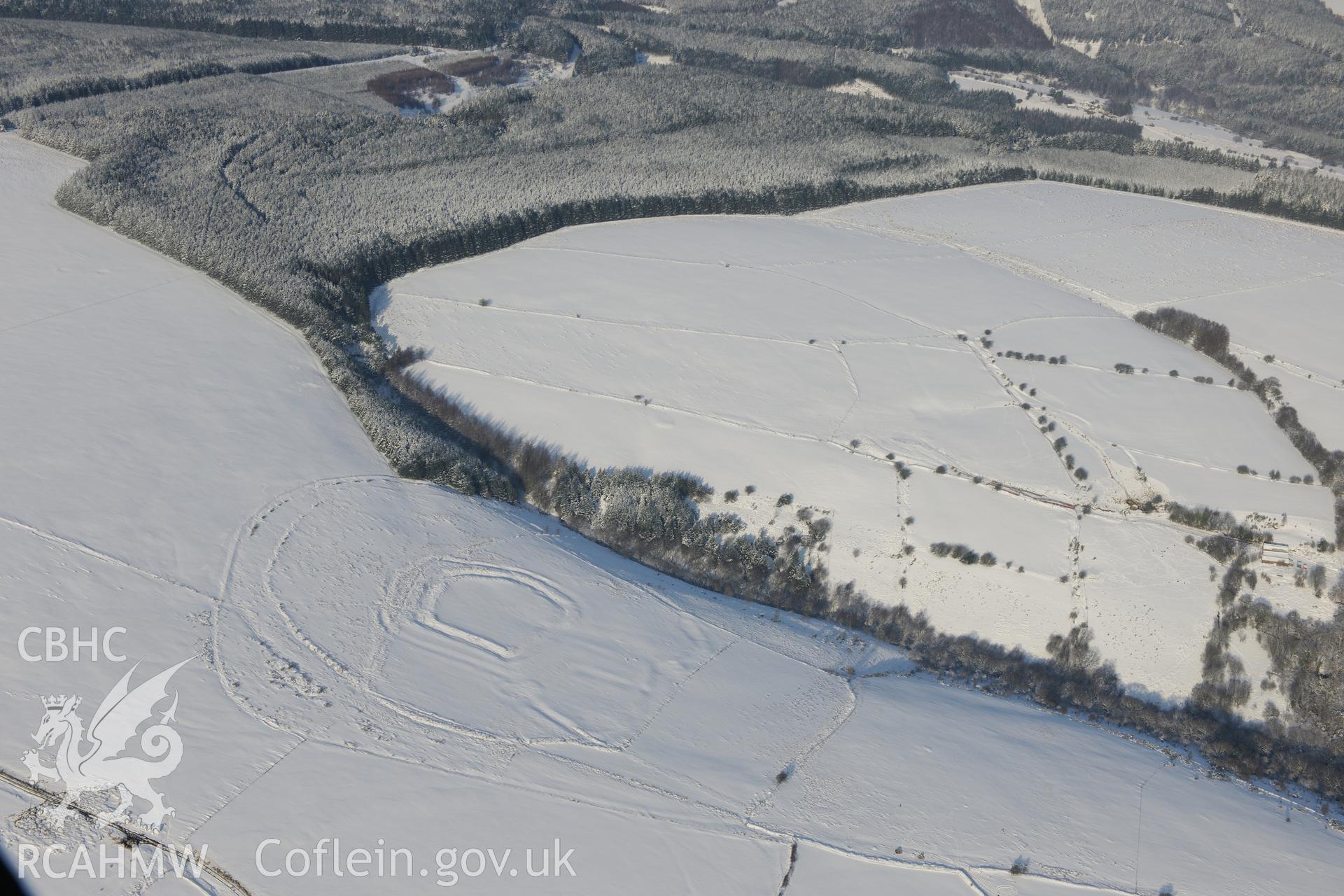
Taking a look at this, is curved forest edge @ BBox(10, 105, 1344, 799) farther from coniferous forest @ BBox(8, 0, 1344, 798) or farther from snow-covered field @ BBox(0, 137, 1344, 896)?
snow-covered field @ BBox(0, 137, 1344, 896)

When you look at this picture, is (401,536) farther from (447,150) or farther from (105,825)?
(447,150)

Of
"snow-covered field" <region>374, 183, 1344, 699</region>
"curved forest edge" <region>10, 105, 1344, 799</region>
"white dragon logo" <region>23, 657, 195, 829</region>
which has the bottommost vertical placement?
"white dragon logo" <region>23, 657, 195, 829</region>

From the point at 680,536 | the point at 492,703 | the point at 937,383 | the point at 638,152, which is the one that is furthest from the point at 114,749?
the point at 638,152

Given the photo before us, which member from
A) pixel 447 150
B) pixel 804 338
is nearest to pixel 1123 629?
pixel 804 338

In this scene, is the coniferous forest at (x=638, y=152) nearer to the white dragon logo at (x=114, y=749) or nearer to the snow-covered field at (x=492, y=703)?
the snow-covered field at (x=492, y=703)

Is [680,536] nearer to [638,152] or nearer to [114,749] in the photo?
[114,749]

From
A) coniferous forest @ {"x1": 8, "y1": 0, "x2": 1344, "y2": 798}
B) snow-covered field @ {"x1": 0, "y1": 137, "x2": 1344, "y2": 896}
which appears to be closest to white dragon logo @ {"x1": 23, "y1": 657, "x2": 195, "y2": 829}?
snow-covered field @ {"x1": 0, "y1": 137, "x2": 1344, "y2": 896}
